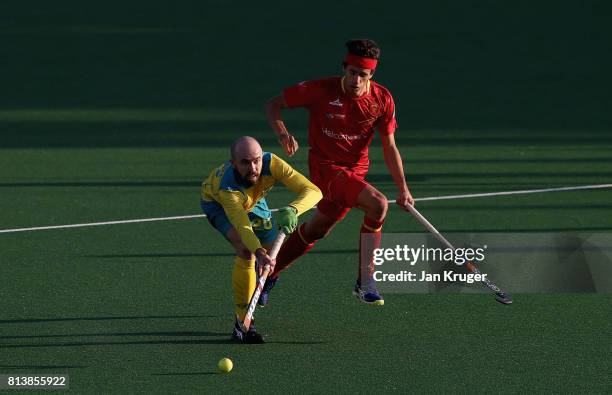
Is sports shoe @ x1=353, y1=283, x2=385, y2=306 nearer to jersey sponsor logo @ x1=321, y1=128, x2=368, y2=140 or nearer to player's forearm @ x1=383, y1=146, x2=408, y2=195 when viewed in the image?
player's forearm @ x1=383, y1=146, x2=408, y2=195

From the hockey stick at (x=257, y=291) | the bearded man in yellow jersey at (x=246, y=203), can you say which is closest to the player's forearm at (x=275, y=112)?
the bearded man in yellow jersey at (x=246, y=203)

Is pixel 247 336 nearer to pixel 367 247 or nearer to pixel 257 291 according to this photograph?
pixel 257 291

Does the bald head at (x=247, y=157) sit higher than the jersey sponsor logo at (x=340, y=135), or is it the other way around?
the jersey sponsor logo at (x=340, y=135)

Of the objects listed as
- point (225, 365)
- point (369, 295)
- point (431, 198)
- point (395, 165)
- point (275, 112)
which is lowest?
point (225, 365)

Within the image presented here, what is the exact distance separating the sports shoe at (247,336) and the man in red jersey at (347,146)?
0.90m

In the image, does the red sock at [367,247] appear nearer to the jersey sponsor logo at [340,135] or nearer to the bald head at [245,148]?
the jersey sponsor logo at [340,135]

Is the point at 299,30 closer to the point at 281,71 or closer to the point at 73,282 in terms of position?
the point at 281,71

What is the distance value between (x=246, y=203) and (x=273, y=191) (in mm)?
5236

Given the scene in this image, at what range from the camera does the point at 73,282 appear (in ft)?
38.0

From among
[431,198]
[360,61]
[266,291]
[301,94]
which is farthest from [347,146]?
[431,198]

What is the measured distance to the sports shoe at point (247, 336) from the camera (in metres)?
9.85

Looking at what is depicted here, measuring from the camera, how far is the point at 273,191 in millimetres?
15258

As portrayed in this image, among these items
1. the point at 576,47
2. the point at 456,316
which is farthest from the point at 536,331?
the point at 576,47

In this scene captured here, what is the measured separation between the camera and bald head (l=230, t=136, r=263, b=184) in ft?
31.6
